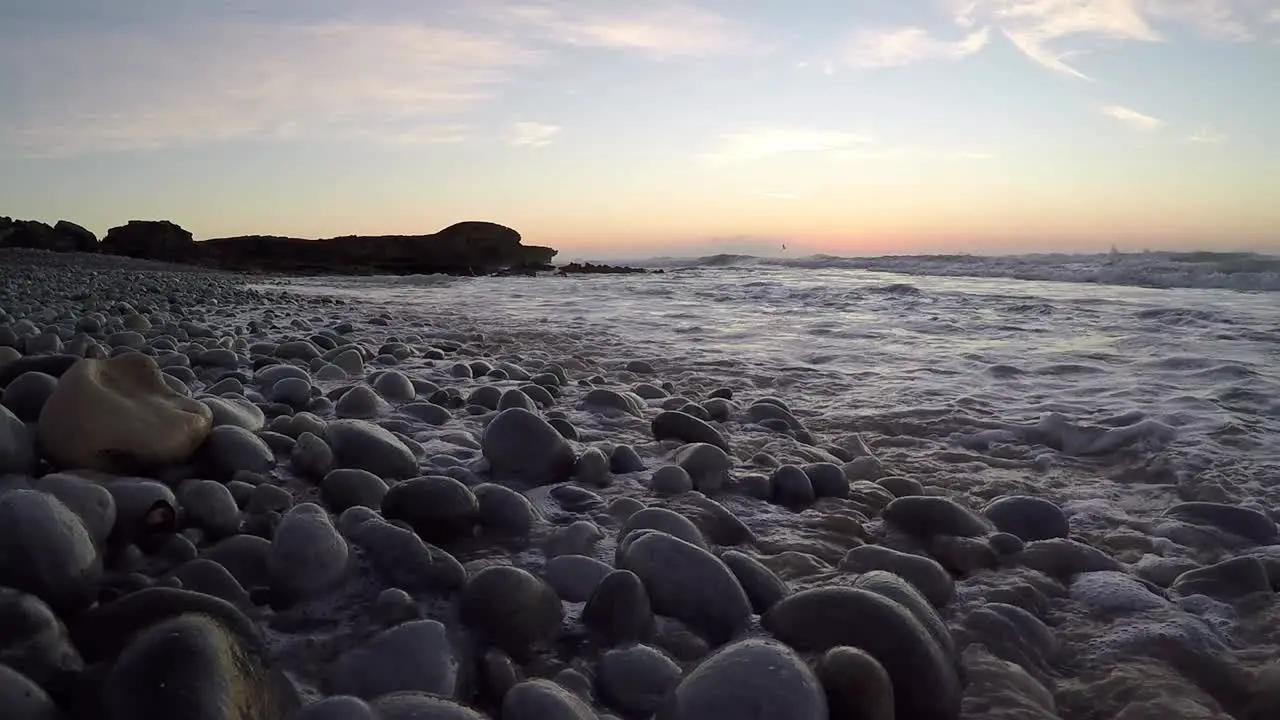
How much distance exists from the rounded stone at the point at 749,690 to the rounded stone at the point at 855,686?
4 centimetres

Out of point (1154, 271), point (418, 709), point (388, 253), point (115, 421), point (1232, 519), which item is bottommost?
point (1232, 519)

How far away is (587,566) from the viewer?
159cm

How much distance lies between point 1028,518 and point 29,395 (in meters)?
2.79

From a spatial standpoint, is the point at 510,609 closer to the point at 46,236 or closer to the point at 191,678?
the point at 191,678

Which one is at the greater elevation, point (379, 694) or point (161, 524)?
point (161, 524)

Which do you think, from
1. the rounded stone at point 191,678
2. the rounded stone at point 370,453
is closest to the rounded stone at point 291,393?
the rounded stone at point 370,453

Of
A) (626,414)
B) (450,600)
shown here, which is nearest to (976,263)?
(626,414)

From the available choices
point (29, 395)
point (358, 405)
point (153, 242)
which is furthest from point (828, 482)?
point (153, 242)

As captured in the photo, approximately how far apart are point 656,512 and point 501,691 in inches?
26.8

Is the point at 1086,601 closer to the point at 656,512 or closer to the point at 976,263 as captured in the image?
the point at 656,512

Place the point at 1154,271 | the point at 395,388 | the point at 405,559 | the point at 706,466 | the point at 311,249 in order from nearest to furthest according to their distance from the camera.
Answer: the point at 405,559
the point at 706,466
the point at 395,388
the point at 1154,271
the point at 311,249

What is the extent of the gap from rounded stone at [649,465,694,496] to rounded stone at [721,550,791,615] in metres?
0.70

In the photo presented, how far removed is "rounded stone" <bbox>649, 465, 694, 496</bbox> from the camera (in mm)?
2336

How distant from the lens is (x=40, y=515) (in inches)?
49.4
